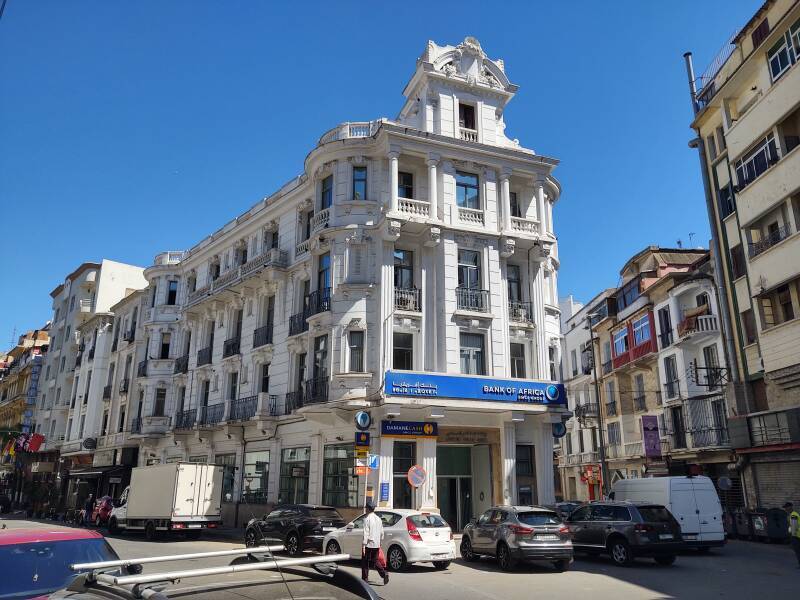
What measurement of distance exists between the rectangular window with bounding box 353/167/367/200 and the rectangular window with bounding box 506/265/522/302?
743 cm

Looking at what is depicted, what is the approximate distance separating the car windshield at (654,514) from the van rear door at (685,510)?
3010 millimetres

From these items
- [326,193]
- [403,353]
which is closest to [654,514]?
[403,353]

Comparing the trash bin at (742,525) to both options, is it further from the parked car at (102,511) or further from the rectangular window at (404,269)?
the parked car at (102,511)

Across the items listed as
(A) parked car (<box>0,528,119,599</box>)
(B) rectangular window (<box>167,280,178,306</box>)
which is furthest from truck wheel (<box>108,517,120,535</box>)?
(A) parked car (<box>0,528,119,599</box>)

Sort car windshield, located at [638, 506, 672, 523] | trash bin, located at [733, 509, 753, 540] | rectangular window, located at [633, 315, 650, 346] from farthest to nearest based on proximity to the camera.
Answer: rectangular window, located at [633, 315, 650, 346] → trash bin, located at [733, 509, 753, 540] → car windshield, located at [638, 506, 672, 523]

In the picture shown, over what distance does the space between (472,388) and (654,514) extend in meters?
8.54

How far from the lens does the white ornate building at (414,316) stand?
24.3 meters

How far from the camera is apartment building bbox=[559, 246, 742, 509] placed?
114 ft

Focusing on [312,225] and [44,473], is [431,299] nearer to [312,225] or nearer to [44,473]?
[312,225]

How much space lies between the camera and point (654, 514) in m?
16.9

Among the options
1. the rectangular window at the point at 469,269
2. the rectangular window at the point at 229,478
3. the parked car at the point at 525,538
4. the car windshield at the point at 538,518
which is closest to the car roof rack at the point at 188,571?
the parked car at the point at 525,538

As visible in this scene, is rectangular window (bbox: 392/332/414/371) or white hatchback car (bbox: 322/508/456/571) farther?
rectangular window (bbox: 392/332/414/371)

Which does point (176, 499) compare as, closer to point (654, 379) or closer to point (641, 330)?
point (654, 379)

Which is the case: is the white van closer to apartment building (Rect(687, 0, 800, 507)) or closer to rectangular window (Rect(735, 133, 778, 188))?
apartment building (Rect(687, 0, 800, 507))
